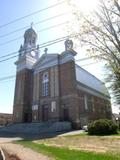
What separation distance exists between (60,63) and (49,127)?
15136 mm

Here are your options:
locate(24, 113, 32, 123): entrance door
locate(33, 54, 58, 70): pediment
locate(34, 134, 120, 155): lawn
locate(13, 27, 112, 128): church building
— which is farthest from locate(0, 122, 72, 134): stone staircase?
locate(33, 54, 58, 70): pediment

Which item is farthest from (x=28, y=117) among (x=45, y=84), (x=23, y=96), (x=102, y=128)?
(x=102, y=128)

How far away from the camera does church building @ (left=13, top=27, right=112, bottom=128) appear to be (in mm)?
37969

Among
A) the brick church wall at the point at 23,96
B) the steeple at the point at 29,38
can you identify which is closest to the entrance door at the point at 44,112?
the brick church wall at the point at 23,96

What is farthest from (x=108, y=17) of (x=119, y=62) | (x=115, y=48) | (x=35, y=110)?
(x=35, y=110)

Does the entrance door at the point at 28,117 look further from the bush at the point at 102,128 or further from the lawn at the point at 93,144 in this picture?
the lawn at the point at 93,144

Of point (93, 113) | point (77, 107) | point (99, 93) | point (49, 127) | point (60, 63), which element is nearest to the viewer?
point (49, 127)

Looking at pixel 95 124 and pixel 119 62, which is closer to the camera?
pixel 119 62

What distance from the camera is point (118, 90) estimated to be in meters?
32.0

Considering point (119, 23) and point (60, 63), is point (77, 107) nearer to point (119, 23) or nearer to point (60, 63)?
point (60, 63)

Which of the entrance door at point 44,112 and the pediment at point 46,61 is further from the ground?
the pediment at point 46,61

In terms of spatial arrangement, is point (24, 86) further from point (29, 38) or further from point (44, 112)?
point (29, 38)

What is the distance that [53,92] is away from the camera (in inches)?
1594

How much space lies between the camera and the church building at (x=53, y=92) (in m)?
38.0
